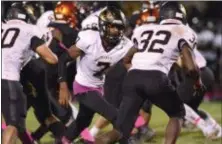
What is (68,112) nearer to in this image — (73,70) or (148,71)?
(73,70)

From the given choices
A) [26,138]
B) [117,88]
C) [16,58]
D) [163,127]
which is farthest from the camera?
[163,127]

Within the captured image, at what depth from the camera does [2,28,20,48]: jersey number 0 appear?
20.7ft

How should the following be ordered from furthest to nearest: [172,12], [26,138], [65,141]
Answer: [65,141] < [26,138] < [172,12]

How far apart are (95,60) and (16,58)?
2.69ft

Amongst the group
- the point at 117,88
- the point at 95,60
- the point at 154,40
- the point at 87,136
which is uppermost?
the point at 154,40

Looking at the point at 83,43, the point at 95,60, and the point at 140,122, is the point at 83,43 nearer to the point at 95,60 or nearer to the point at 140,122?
the point at 95,60

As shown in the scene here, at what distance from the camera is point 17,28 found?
6344mm

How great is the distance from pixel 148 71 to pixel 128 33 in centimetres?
298

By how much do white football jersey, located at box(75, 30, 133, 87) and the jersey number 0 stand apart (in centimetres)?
68

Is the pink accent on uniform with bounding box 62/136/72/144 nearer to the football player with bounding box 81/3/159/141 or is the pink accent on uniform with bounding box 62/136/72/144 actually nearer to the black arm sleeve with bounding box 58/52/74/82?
the black arm sleeve with bounding box 58/52/74/82

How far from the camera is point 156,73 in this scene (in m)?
6.38

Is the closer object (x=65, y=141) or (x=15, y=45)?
(x=15, y=45)

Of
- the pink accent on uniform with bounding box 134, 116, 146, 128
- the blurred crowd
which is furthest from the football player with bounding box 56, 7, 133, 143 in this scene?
the blurred crowd

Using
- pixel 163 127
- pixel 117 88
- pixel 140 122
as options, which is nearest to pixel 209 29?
pixel 163 127
